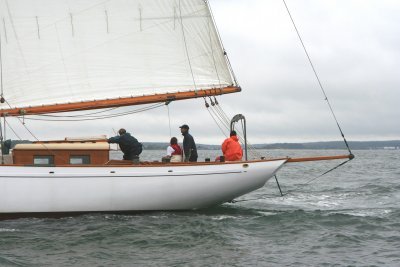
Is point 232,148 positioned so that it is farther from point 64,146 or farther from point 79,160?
point 64,146

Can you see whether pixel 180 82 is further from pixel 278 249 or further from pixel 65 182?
pixel 278 249

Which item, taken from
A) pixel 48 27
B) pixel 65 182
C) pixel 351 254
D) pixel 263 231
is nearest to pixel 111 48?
pixel 48 27

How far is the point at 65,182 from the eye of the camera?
1524cm

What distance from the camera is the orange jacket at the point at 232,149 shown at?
16812 millimetres

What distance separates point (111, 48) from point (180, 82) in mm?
2131

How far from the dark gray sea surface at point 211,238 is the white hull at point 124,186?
0.34m

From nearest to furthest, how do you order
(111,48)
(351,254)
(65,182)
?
(351,254) → (65,182) → (111,48)

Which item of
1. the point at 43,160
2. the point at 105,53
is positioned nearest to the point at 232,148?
the point at 105,53

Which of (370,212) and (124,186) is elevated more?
(124,186)

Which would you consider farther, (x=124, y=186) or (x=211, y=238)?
(x=124, y=186)

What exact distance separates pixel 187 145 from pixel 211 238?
3.93 metres

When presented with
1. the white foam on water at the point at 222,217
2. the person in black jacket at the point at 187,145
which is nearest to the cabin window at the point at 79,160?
the person in black jacket at the point at 187,145

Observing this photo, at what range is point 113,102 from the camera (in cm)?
1612

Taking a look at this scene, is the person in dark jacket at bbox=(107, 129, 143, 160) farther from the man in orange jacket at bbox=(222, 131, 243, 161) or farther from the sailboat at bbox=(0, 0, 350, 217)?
the man in orange jacket at bbox=(222, 131, 243, 161)
